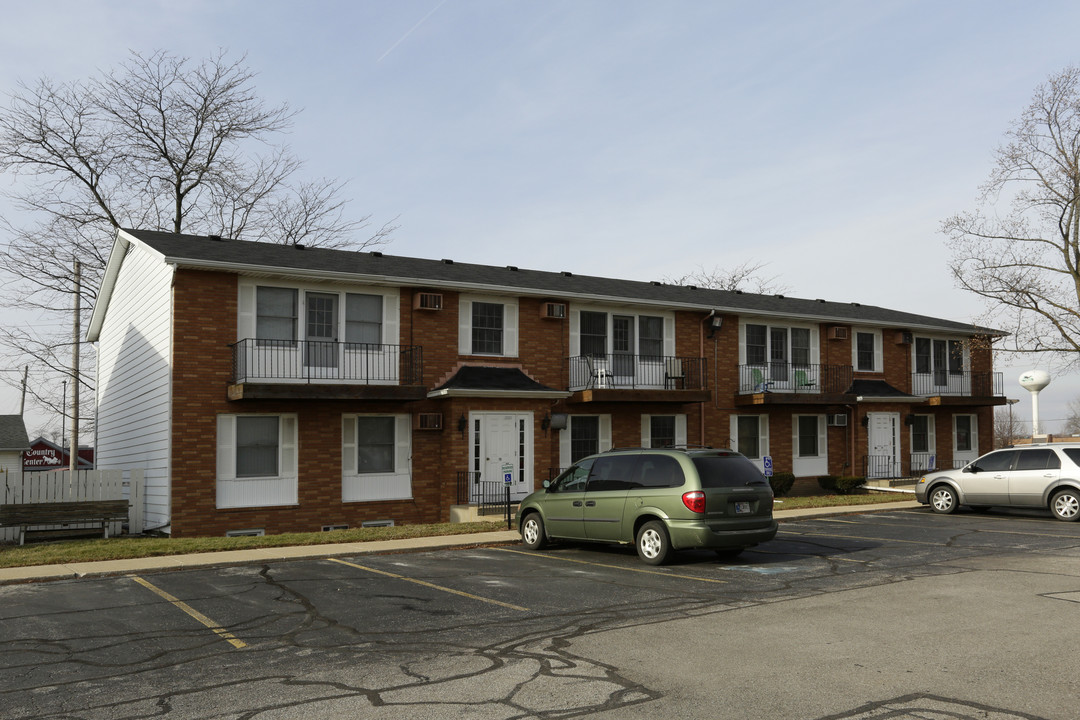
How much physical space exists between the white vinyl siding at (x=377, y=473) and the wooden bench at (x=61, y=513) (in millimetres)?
4673

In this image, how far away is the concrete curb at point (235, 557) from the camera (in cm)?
1245

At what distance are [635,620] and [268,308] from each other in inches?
534

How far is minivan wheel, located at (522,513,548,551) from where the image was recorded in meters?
14.9

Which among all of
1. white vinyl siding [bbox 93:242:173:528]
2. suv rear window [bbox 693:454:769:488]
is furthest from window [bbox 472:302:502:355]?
suv rear window [bbox 693:454:769:488]

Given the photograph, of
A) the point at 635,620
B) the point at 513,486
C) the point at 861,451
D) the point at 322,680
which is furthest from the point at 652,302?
the point at 322,680

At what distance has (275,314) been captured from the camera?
782 inches

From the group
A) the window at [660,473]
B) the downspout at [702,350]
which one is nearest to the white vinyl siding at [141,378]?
the window at [660,473]

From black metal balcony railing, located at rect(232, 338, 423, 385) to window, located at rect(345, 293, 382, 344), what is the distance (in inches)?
11.9

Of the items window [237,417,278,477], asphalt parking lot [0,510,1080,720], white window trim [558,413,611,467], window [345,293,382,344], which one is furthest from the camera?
white window trim [558,413,611,467]

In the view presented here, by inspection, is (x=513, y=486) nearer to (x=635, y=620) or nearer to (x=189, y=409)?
(x=189, y=409)

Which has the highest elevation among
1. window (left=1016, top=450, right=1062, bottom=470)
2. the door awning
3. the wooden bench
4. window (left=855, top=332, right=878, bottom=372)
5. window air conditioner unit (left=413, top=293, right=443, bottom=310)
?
window air conditioner unit (left=413, top=293, right=443, bottom=310)

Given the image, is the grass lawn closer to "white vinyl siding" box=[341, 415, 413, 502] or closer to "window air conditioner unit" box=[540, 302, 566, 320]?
"white vinyl siding" box=[341, 415, 413, 502]

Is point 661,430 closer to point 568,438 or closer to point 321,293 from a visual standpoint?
point 568,438

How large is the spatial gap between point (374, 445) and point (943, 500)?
13368 millimetres
